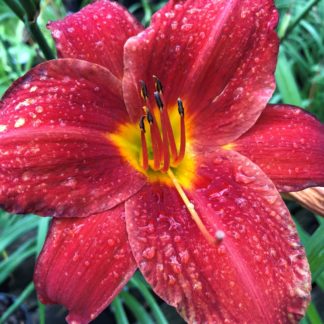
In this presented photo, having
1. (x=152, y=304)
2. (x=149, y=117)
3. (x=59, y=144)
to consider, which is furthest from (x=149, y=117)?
(x=152, y=304)

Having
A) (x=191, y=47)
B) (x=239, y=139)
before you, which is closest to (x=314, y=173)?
(x=239, y=139)

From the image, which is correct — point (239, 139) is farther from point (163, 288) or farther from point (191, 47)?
point (163, 288)

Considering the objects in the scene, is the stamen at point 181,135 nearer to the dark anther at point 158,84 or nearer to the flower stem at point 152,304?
the dark anther at point 158,84

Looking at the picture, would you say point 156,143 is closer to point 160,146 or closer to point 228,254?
point 160,146

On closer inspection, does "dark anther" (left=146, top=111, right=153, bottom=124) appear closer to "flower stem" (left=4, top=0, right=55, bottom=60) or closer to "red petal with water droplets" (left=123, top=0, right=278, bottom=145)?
"red petal with water droplets" (left=123, top=0, right=278, bottom=145)

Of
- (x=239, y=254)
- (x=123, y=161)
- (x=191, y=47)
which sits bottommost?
(x=239, y=254)

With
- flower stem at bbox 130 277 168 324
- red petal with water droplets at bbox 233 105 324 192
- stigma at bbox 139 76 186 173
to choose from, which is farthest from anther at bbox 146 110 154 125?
flower stem at bbox 130 277 168 324
